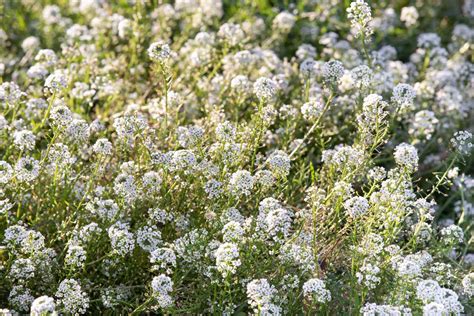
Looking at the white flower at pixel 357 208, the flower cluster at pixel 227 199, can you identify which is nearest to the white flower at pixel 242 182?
the flower cluster at pixel 227 199

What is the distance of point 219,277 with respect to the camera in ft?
13.6

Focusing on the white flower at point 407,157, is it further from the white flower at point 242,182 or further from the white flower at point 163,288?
the white flower at point 163,288

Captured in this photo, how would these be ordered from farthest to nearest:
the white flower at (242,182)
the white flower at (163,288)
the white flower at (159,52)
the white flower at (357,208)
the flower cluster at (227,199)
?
the white flower at (159,52)
the white flower at (242,182)
the white flower at (357,208)
the flower cluster at (227,199)
the white flower at (163,288)

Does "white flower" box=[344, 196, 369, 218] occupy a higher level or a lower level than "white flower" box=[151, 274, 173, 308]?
higher

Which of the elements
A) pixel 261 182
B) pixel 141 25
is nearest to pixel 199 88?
pixel 141 25

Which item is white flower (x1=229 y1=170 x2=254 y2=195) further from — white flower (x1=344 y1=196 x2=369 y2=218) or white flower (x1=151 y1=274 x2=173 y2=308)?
white flower (x1=151 y1=274 x2=173 y2=308)

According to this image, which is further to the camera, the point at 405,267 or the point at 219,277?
the point at 219,277

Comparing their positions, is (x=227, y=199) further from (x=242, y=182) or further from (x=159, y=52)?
(x=159, y=52)

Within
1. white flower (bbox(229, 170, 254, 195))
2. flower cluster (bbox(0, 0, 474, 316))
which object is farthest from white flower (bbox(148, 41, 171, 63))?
white flower (bbox(229, 170, 254, 195))

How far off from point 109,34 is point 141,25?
2.21ft

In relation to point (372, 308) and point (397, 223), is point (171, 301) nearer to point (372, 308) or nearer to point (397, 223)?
point (372, 308)

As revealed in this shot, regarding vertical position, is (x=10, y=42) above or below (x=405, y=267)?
below


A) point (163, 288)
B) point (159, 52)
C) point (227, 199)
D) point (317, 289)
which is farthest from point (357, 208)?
point (159, 52)

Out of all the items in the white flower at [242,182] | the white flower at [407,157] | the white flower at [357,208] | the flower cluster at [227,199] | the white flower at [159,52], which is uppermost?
the white flower at [159,52]
